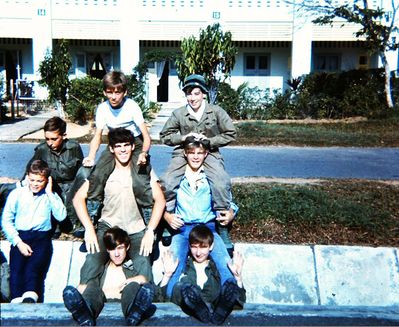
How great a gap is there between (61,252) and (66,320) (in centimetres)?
148

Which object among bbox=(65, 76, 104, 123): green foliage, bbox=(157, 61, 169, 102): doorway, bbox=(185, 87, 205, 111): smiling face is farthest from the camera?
bbox=(157, 61, 169, 102): doorway

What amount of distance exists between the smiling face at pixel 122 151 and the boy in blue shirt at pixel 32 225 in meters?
0.71

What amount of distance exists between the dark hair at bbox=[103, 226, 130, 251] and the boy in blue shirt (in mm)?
757

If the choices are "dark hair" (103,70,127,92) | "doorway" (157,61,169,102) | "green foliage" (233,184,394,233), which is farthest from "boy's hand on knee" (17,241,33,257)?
"doorway" (157,61,169,102)

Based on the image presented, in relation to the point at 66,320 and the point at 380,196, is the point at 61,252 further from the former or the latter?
the point at 380,196

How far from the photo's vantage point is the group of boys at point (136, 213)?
4.10 meters

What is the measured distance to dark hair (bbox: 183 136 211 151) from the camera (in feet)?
15.8

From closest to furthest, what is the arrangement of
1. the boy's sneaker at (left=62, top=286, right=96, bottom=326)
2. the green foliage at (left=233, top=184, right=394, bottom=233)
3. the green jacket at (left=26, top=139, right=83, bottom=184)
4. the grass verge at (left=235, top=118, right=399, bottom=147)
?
the boy's sneaker at (left=62, top=286, right=96, bottom=326) < the green jacket at (left=26, top=139, right=83, bottom=184) < the green foliage at (left=233, top=184, right=394, bottom=233) < the grass verge at (left=235, top=118, right=399, bottom=147)

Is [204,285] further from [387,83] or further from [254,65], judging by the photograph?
[254,65]

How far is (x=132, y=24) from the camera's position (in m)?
21.5

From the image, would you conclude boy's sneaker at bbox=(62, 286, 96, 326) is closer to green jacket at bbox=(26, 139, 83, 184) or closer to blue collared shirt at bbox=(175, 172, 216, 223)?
blue collared shirt at bbox=(175, 172, 216, 223)

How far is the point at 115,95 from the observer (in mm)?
4953

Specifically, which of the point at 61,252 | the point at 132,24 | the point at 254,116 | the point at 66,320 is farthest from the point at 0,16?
the point at 66,320

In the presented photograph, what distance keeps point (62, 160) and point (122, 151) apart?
1196mm
